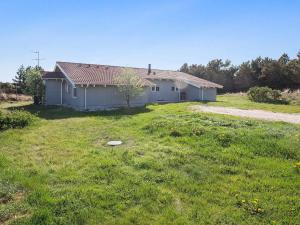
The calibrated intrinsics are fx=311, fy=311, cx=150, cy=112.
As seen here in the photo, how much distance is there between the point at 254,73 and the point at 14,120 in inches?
1800

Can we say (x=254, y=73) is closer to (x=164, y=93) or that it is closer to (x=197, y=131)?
(x=164, y=93)

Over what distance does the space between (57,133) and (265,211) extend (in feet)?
33.8

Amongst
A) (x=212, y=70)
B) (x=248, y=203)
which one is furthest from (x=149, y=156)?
(x=212, y=70)

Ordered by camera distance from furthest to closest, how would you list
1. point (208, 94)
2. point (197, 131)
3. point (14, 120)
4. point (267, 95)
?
1. point (267, 95)
2. point (208, 94)
3. point (14, 120)
4. point (197, 131)

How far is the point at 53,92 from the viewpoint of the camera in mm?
27953

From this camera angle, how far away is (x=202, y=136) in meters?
11.6

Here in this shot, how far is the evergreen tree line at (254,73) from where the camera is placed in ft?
159

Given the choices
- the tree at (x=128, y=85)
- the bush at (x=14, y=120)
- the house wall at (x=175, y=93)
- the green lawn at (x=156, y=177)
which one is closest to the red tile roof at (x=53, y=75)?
the tree at (x=128, y=85)

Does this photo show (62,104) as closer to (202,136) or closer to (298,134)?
(202,136)

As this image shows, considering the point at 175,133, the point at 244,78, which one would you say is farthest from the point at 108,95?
the point at 244,78

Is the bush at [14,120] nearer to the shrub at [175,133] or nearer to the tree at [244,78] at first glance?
the shrub at [175,133]

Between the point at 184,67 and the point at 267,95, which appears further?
the point at 184,67

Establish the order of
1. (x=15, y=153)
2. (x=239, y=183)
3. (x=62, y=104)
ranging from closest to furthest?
(x=239, y=183) → (x=15, y=153) → (x=62, y=104)

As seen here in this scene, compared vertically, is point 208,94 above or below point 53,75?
below
